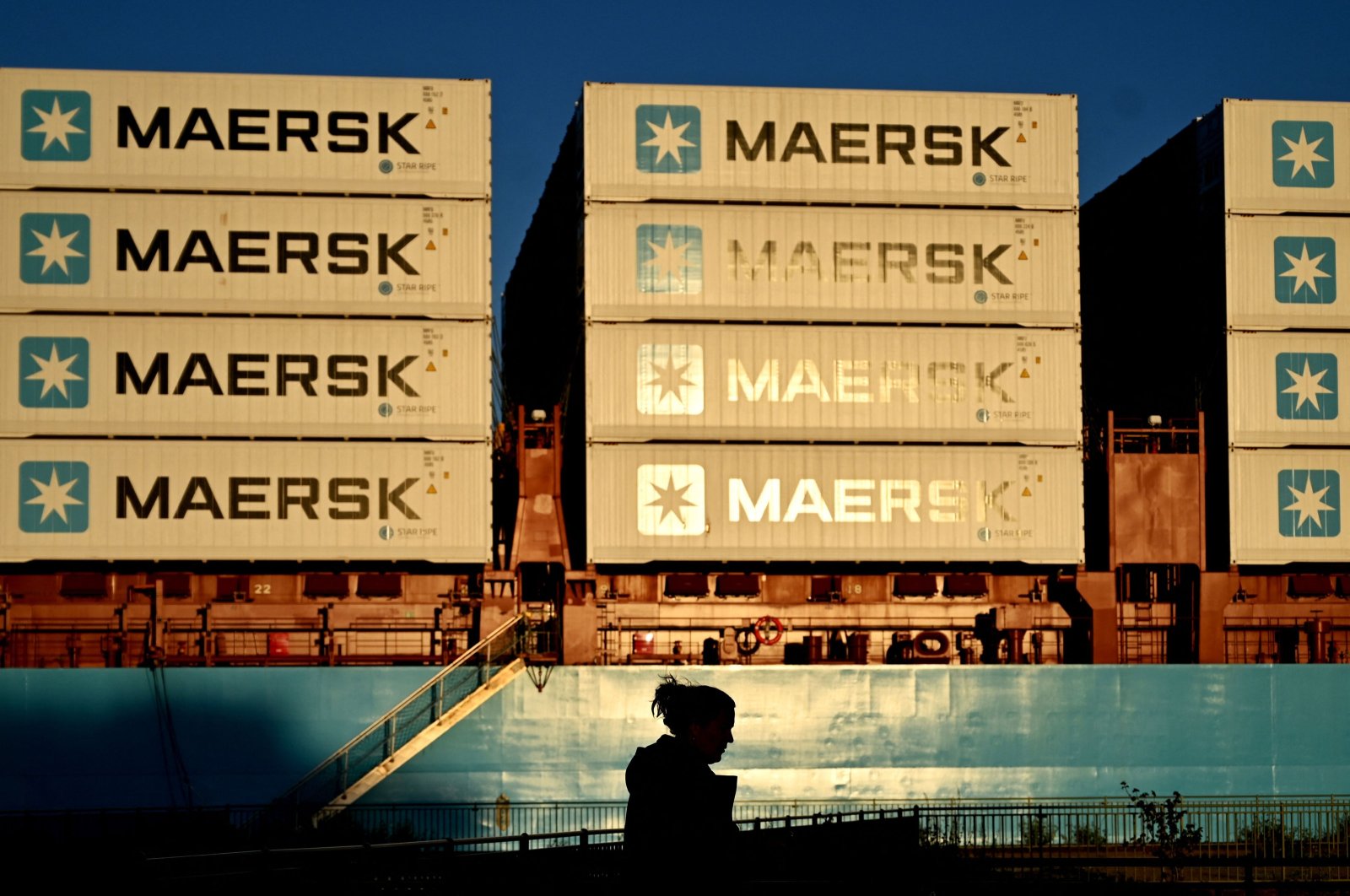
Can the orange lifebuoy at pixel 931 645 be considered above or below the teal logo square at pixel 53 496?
below

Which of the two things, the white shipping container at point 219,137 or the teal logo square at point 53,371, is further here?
the white shipping container at point 219,137

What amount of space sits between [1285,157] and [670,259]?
14.5 meters

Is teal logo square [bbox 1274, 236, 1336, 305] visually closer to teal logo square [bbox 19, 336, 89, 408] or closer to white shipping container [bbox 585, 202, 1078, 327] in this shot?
white shipping container [bbox 585, 202, 1078, 327]

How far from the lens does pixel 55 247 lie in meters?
35.7

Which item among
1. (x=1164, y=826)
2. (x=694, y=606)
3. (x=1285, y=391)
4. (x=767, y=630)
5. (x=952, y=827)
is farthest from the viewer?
(x=1285, y=391)

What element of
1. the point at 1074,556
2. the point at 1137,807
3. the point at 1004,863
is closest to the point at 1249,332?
the point at 1074,556

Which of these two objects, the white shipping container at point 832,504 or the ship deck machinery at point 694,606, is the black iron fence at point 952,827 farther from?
the white shipping container at point 832,504

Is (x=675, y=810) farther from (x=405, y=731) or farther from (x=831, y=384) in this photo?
(x=831, y=384)

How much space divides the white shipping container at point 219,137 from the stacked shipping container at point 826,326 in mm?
3860

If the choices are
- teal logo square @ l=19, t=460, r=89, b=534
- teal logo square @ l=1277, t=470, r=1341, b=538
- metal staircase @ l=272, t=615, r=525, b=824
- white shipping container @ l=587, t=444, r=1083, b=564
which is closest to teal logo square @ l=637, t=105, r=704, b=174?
white shipping container @ l=587, t=444, r=1083, b=564

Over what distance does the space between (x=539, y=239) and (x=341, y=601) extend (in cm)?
1575

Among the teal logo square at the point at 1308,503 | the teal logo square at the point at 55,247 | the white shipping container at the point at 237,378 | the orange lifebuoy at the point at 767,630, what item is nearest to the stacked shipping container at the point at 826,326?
the orange lifebuoy at the point at 767,630

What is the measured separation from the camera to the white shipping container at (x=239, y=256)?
35.6 metres

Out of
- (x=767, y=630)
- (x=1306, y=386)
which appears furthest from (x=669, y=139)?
(x=1306, y=386)
